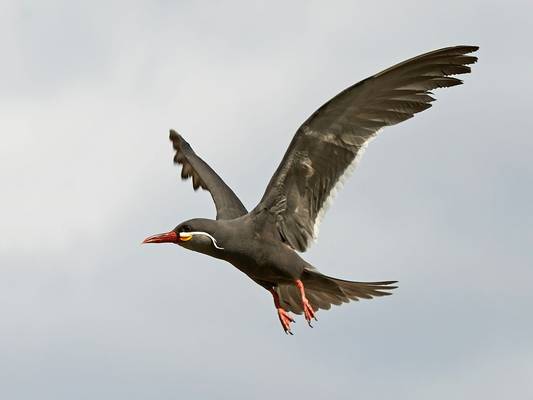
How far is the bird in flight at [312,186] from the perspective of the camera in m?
15.4

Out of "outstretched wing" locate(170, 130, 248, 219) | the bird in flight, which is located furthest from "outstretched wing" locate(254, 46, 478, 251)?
"outstretched wing" locate(170, 130, 248, 219)

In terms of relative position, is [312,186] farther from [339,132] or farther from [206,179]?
[206,179]

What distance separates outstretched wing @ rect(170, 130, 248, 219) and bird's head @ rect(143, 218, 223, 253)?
171 centimetres

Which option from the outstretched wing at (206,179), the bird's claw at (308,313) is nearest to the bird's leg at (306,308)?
the bird's claw at (308,313)

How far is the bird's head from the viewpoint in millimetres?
15758

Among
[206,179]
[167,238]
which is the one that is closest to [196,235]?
[167,238]

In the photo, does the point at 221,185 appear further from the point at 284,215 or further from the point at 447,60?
the point at 447,60

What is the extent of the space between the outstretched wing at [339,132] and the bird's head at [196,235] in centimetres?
79

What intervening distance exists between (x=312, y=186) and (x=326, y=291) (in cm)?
154

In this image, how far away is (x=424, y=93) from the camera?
1551 centimetres

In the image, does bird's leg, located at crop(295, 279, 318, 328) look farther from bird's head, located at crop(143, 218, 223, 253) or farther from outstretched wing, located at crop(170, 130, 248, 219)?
outstretched wing, located at crop(170, 130, 248, 219)

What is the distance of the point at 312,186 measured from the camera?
642 inches

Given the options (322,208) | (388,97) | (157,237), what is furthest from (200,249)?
(388,97)

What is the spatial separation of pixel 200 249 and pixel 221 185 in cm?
271
